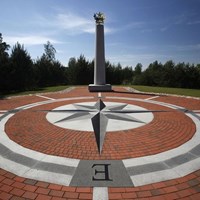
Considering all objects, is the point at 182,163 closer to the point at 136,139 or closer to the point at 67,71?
the point at 136,139

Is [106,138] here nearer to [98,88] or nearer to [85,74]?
[98,88]

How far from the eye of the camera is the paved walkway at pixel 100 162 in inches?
144

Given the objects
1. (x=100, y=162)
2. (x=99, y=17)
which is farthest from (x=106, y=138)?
(x=99, y=17)

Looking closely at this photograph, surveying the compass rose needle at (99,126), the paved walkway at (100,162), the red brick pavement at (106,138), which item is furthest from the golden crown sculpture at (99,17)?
the paved walkway at (100,162)

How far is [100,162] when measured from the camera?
473 cm

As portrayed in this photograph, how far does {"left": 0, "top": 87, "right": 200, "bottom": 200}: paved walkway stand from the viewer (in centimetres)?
366

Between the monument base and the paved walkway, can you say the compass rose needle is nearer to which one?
the paved walkway

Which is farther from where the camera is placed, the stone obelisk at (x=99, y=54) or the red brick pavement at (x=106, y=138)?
the stone obelisk at (x=99, y=54)

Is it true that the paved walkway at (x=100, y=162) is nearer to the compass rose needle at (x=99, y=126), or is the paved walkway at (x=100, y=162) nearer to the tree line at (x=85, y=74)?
the compass rose needle at (x=99, y=126)

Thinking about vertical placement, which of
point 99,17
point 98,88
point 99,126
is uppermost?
point 99,17

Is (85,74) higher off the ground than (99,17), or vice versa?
(99,17)

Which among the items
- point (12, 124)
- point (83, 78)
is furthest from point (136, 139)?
point (83, 78)

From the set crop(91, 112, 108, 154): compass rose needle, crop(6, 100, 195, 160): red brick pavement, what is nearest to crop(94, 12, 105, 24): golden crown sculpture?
crop(91, 112, 108, 154): compass rose needle

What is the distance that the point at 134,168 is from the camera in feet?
14.6
